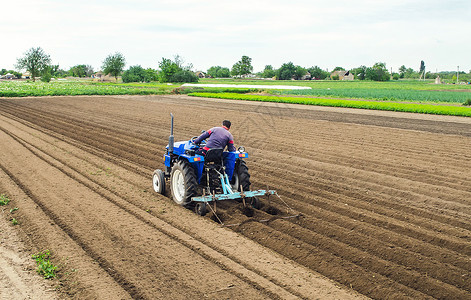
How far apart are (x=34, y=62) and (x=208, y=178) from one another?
115200 mm

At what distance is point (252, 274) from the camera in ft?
16.5

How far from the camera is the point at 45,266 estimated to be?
5117mm

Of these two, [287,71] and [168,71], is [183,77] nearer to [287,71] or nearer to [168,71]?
[168,71]

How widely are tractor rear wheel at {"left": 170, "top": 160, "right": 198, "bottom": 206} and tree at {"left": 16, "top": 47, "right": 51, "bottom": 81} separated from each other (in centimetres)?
11365

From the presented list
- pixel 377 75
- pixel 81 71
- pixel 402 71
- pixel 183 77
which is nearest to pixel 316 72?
pixel 377 75

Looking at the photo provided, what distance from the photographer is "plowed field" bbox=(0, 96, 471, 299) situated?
4.87 metres

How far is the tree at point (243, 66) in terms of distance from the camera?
11781cm

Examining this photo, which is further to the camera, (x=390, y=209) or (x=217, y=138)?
(x=390, y=209)

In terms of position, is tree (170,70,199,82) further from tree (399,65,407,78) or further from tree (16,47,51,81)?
tree (399,65,407,78)

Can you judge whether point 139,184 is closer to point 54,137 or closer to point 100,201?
point 100,201

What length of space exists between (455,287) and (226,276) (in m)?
2.76

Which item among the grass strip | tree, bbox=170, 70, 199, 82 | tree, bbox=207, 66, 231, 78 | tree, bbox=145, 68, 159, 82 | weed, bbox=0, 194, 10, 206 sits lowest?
weed, bbox=0, 194, 10, 206

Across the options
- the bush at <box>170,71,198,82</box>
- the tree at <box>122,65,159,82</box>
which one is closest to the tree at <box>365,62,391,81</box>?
the bush at <box>170,71,198,82</box>

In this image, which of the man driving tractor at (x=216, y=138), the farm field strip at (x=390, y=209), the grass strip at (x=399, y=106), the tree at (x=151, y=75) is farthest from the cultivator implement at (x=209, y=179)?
the tree at (x=151, y=75)
